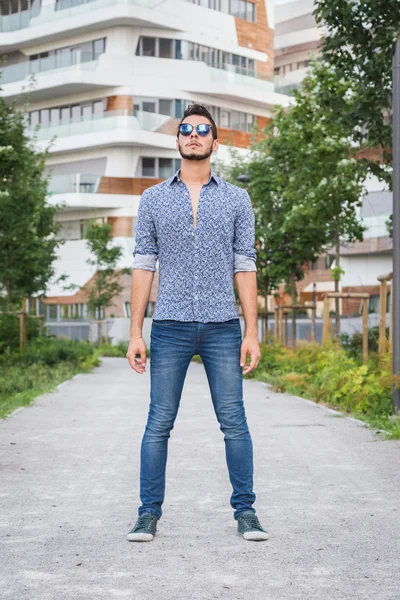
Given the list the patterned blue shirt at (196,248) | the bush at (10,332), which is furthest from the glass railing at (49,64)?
the patterned blue shirt at (196,248)

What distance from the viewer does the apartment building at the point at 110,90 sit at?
59219 mm

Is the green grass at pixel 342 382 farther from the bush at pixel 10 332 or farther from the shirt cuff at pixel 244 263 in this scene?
the bush at pixel 10 332

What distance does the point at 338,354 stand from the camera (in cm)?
1914

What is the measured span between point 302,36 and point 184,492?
72.3 metres

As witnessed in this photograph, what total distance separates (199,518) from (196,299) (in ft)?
4.93

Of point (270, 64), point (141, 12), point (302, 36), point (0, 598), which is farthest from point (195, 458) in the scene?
point (302, 36)

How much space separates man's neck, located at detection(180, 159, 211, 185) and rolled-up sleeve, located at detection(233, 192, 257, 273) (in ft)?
0.87

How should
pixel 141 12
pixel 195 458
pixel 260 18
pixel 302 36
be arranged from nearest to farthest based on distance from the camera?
pixel 195 458
pixel 141 12
pixel 260 18
pixel 302 36

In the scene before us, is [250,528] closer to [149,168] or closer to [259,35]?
[149,168]

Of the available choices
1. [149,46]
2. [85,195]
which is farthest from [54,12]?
[85,195]

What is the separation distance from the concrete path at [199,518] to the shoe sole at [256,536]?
2.7 inches

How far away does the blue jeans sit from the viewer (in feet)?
20.6

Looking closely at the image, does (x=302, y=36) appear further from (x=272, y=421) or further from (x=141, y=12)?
(x=272, y=421)

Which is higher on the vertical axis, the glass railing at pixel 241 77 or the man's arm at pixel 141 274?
the glass railing at pixel 241 77
